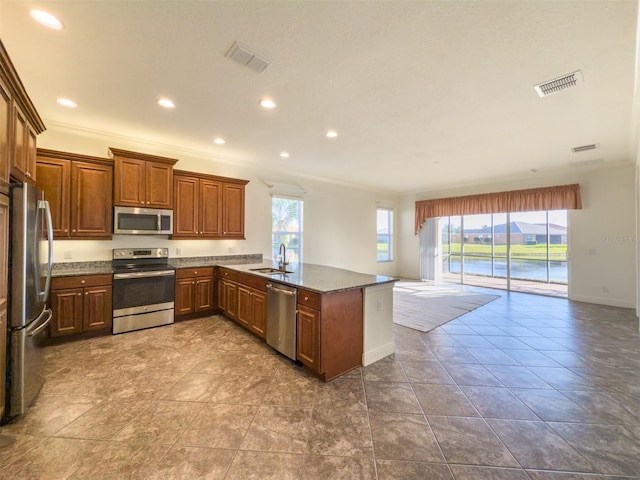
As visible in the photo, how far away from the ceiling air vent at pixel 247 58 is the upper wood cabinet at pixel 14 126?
53.5 inches

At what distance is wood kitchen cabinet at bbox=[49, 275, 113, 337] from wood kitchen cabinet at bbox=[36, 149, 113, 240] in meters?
0.66

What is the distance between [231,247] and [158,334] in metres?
1.94

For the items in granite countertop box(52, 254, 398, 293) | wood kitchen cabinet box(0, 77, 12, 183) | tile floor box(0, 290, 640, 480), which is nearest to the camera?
tile floor box(0, 290, 640, 480)

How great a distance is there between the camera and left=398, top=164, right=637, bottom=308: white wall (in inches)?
196

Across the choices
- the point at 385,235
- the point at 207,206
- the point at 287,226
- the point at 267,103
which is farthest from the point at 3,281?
the point at 385,235

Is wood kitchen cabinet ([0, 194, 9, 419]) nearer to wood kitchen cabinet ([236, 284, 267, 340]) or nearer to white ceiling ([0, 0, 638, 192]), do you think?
white ceiling ([0, 0, 638, 192])

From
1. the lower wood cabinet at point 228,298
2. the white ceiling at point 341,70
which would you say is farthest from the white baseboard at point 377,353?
the white ceiling at point 341,70

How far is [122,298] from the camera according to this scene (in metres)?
3.48

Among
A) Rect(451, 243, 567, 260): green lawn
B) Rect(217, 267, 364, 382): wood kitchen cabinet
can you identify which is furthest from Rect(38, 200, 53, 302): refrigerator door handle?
Rect(451, 243, 567, 260): green lawn

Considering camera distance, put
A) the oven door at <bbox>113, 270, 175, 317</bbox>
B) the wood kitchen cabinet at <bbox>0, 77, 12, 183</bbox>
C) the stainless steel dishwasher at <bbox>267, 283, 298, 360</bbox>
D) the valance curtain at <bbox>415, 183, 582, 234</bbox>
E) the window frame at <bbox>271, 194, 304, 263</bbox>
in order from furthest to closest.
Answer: the window frame at <bbox>271, 194, 304, 263</bbox> → the valance curtain at <bbox>415, 183, 582, 234</bbox> → the oven door at <bbox>113, 270, 175, 317</bbox> → the stainless steel dishwasher at <bbox>267, 283, 298, 360</bbox> → the wood kitchen cabinet at <bbox>0, 77, 12, 183</bbox>

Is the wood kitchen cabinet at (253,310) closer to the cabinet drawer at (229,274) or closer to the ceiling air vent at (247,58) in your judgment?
the cabinet drawer at (229,274)

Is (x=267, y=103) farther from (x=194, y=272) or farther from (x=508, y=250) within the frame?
(x=508, y=250)

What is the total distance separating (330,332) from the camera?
2.45 m

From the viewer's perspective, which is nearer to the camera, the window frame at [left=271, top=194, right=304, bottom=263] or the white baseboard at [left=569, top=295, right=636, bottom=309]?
the white baseboard at [left=569, top=295, right=636, bottom=309]
